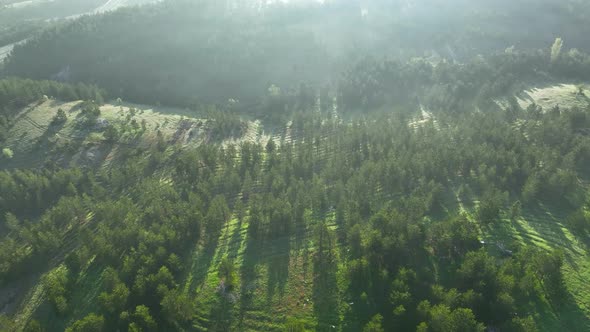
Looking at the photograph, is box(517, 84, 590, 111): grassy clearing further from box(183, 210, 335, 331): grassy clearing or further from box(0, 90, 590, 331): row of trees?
box(183, 210, 335, 331): grassy clearing

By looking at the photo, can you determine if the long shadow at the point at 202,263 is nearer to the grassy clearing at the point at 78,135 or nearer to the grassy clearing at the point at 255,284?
the grassy clearing at the point at 255,284

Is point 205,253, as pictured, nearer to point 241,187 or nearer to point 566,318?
point 241,187

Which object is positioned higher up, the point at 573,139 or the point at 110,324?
the point at 573,139

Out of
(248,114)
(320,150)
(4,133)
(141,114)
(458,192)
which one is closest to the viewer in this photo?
(458,192)

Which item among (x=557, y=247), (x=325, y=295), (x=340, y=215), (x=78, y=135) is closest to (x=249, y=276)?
(x=325, y=295)

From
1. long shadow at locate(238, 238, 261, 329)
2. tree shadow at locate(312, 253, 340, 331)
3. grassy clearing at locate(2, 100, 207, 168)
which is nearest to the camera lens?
tree shadow at locate(312, 253, 340, 331)

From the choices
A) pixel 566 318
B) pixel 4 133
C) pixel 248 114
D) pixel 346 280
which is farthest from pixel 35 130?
pixel 566 318

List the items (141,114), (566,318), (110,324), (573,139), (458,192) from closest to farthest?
(566,318)
(110,324)
(458,192)
(573,139)
(141,114)

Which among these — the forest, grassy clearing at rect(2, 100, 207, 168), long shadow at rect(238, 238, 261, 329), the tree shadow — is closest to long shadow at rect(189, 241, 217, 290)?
the forest
